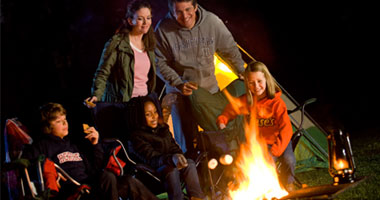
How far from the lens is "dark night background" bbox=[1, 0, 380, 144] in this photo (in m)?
6.39

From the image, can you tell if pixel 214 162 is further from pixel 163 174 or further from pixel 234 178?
pixel 163 174

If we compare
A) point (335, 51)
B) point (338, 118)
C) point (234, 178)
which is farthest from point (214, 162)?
point (335, 51)

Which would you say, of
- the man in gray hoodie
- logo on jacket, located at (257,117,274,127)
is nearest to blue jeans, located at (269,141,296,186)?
logo on jacket, located at (257,117,274,127)

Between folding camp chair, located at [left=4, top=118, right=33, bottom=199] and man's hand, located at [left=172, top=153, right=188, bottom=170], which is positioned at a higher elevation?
folding camp chair, located at [left=4, top=118, right=33, bottom=199]

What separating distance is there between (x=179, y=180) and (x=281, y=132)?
93cm

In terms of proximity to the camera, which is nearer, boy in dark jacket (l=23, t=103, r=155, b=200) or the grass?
boy in dark jacket (l=23, t=103, r=155, b=200)

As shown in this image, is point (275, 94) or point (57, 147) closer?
point (57, 147)

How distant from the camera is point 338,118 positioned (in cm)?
854

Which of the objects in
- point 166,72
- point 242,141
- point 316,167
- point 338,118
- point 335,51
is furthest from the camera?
point 335,51

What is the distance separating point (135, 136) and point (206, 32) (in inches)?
54.7

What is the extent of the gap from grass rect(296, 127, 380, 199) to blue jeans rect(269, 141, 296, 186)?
0.39 metres

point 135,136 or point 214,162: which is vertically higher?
point 135,136

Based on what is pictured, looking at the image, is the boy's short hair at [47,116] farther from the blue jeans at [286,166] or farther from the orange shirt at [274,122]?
the blue jeans at [286,166]

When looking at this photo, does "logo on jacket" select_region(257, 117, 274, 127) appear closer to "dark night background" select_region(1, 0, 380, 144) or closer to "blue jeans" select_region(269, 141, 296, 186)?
"blue jeans" select_region(269, 141, 296, 186)
